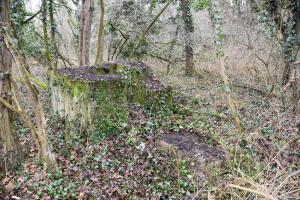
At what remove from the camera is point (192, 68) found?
13586 mm

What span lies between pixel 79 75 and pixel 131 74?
1.17m

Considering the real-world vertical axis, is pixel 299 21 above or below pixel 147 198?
above

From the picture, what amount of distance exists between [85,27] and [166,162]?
5825 millimetres

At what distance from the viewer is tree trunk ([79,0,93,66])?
963cm

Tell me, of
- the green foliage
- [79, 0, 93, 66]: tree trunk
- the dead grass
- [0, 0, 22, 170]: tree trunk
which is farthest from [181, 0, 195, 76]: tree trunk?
[0, 0, 22, 170]: tree trunk

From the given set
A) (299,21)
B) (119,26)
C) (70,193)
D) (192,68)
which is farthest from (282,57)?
(70,193)

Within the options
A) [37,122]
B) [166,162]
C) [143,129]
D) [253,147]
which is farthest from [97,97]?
[253,147]

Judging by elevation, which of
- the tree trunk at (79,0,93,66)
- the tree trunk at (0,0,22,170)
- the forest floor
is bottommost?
the forest floor

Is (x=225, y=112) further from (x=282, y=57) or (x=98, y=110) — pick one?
(x=98, y=110)

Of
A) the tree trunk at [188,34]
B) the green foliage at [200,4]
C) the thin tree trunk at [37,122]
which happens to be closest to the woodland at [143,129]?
the thin tree trunk at [37,122]

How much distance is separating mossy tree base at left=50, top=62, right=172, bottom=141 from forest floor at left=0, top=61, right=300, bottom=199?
10.2 inches

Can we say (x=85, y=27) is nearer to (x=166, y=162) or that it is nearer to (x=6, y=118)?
(x=6, y=118)

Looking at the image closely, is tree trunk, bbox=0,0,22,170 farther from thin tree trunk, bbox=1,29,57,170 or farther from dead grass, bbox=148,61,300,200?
dead grass, bbox=148,61,300,200

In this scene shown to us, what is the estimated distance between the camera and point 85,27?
9711mm
